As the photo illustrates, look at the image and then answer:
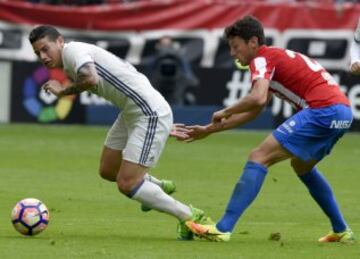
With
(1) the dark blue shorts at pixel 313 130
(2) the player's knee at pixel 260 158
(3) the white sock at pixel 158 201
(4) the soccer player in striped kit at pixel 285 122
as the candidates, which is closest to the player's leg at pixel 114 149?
(3) the white sock at pixel 158 201

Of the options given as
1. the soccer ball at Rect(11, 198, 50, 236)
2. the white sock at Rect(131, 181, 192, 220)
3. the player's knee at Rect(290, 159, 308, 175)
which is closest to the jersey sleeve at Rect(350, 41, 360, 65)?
the player's knee at Rect(290, 159, 308, 175)

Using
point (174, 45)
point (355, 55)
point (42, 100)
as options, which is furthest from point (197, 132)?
point (174, 45)

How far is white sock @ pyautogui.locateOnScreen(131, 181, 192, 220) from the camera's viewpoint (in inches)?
413

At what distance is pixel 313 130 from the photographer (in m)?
10.3

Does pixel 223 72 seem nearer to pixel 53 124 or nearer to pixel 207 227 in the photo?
pixel 53 124

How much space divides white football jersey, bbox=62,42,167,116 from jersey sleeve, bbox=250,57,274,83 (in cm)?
98

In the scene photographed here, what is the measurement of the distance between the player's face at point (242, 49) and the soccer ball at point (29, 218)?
2.16m

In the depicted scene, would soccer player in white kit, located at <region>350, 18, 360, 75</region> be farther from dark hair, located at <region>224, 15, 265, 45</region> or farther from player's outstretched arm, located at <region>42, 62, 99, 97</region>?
player's outstretched arm, located at <region>42, 62, 99, 97</region>

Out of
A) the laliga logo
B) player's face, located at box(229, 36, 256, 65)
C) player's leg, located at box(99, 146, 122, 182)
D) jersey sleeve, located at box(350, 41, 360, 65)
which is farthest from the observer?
the laliga logo

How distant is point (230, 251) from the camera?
9.73 metres

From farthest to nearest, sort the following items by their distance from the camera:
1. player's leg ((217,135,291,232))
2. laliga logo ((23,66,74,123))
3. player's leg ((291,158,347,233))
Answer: laliga logo ((23,66,74,123)), player's leg ((291,158,347,233)), player's leg ((217,135,291,232))

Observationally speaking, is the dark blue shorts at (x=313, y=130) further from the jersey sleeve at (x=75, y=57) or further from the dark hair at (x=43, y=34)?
the dark hair at (x=43, y=34)

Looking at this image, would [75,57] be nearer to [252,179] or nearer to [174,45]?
[252,179]

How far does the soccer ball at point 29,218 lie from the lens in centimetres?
1036
